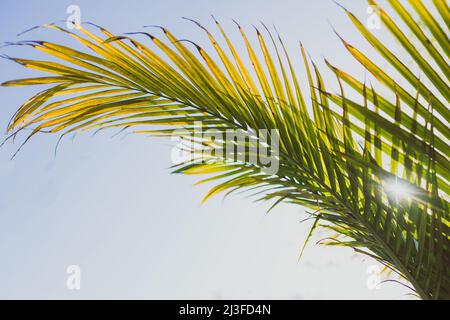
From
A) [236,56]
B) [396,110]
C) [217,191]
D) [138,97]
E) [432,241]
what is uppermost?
[236,56]

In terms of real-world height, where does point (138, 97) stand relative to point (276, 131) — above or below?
above

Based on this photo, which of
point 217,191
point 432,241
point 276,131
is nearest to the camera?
point 432,241

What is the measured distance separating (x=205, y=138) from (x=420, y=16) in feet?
2.19

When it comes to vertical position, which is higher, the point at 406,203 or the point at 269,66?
the point at 269,66

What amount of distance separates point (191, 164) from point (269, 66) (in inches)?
14.1

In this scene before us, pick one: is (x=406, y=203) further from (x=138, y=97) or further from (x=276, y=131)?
(x=138, y=97)

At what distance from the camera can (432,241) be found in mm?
1165

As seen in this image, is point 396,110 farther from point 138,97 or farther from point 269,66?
point 138,97

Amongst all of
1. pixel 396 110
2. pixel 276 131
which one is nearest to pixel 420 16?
pixel 396 110

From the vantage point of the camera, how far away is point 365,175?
119 cm
